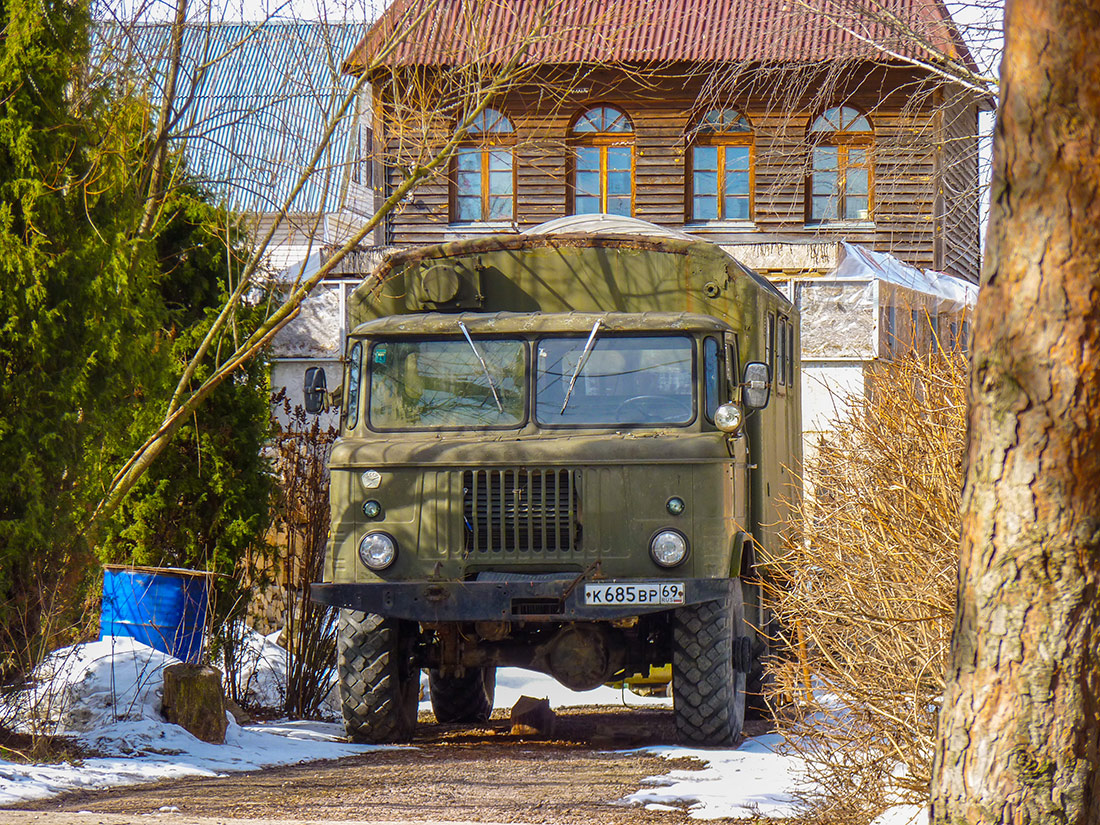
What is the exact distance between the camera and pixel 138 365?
8.98 metres

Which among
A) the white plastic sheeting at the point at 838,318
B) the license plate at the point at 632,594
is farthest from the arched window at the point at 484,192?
the license plate at the point at 632,594

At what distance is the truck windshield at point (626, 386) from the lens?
31.4 ft

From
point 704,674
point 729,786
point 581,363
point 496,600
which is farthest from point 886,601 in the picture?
point 581,363

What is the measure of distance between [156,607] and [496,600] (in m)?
3.00

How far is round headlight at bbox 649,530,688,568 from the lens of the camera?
30.1ft

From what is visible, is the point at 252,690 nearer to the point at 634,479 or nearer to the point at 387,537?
the point at 387,537

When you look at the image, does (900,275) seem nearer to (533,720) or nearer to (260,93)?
(533,720)

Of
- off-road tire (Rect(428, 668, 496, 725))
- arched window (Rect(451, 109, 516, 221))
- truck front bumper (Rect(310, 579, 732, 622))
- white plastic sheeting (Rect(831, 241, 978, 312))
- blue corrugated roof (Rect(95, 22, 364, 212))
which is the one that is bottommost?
off-road tire (Rect(428, 668, 496, 725))

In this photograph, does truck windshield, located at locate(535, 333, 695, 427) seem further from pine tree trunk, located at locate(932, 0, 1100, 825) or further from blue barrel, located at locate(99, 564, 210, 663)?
pine tree trunk, located at locate(932, 0, 1100, 825)

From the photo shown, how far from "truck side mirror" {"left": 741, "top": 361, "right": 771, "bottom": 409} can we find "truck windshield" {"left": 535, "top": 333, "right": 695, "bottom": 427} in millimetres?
359

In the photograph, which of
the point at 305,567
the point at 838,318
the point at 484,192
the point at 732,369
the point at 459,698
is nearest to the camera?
the point at 732,369

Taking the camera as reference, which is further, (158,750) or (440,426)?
(440,426)

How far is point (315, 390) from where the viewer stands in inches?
387

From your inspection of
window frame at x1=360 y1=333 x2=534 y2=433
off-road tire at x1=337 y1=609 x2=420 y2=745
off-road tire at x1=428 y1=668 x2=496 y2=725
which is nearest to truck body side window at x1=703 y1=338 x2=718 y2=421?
window frame at x1=360 y1=333 x2=534 y2=433
